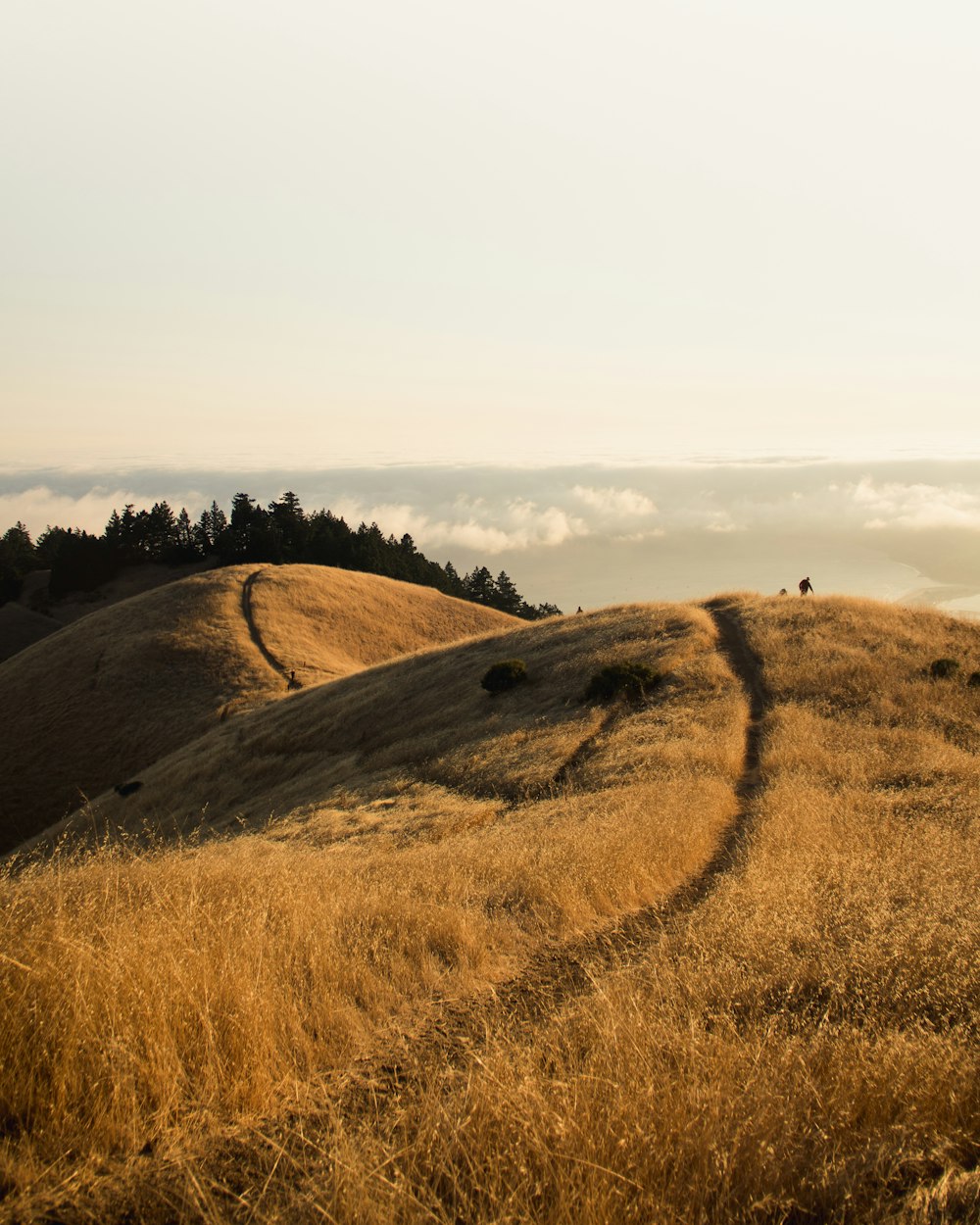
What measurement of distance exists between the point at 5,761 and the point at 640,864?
54.9m

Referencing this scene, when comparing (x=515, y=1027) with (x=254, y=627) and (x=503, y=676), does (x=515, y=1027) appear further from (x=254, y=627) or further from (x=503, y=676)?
(x=254, y=627)

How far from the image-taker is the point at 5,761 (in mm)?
53125

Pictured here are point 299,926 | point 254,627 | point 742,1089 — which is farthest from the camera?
point 254,627

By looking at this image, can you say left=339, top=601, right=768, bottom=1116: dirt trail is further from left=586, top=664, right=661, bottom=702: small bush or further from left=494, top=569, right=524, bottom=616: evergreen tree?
left=494, top=569, right=524, bottom=616: evergreen tree

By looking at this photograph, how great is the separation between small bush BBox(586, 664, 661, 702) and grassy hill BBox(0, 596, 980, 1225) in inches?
560

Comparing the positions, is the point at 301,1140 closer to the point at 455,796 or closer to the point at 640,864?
the point at 640,864

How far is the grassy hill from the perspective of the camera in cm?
376

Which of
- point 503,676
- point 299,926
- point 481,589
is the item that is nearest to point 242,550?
point 481,589

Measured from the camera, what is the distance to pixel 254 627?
6862cm

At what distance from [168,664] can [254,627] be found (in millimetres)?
8723

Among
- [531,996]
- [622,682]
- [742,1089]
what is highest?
[742,1089]

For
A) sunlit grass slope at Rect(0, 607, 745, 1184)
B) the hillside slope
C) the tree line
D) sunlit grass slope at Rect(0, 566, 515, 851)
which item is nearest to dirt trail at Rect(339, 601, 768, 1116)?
sunlit grass slope at Rect(0, 607, 745, 1184)

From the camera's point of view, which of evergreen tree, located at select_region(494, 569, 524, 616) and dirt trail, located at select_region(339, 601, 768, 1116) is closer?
dirt trail, located at select_region(339, 601, 768, 1116)

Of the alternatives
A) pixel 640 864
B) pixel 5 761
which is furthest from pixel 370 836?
pixel 5 761
